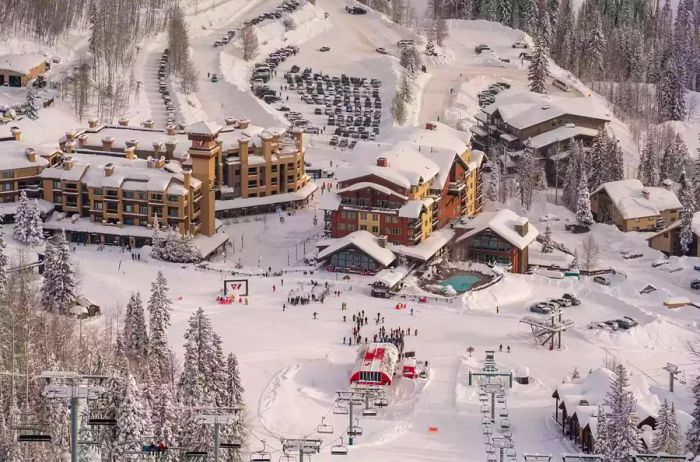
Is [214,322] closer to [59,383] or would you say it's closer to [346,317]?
[346,317]

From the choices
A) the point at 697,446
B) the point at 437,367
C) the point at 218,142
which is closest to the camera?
the point at 697,446

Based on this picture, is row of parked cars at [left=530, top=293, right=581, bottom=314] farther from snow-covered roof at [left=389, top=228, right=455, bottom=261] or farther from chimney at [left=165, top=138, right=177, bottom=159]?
chimney at [left=165, top=138, right=177, bottom=159]

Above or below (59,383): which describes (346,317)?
below

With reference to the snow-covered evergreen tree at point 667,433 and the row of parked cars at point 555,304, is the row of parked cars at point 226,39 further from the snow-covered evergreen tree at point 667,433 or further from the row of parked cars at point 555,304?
the snow-covered evergreen tree at point 667,433

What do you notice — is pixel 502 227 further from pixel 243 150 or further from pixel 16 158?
pixel 16 158

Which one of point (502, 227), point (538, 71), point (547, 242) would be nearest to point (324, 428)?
point (502, 227)

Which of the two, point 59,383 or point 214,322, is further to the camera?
point 214,322

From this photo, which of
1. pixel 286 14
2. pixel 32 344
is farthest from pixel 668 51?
pixel 32 344

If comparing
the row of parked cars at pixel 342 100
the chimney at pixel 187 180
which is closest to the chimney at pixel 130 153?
the chimney at pixel 187 180

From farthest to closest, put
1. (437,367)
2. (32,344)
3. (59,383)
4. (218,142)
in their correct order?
(218,142)
(437,367)
(32,344)
(59,383)
